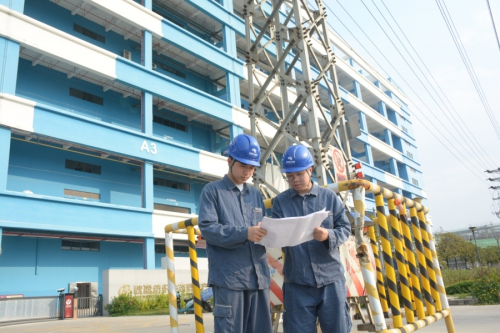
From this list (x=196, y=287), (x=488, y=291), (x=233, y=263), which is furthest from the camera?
(x=488, y=291)

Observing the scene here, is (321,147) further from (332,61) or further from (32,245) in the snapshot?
(32,245)

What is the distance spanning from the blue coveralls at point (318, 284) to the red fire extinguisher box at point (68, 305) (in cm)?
1384

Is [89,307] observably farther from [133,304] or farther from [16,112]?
[16,112]

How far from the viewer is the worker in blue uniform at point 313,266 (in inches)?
99.3

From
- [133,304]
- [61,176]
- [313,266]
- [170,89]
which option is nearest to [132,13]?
[170,89]

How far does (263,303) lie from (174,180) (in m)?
20.9

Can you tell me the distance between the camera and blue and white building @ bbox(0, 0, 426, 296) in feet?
49.0

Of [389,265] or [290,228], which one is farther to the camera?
[389,265]

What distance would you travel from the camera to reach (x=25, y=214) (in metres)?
13.9

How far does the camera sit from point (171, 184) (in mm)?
22859

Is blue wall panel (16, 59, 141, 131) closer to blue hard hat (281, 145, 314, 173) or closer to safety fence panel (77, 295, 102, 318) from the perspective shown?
safety fence panel (77, 295, 102, 318)

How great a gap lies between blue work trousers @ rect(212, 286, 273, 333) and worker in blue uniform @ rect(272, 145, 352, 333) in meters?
0.15

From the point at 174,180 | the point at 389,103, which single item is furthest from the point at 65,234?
the point at 389,103

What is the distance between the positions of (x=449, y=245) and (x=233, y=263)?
50.2 meters
